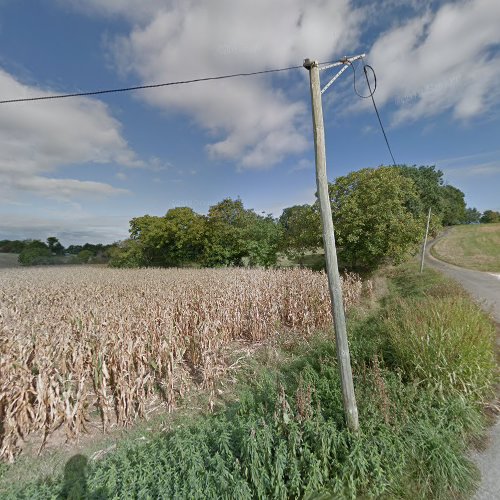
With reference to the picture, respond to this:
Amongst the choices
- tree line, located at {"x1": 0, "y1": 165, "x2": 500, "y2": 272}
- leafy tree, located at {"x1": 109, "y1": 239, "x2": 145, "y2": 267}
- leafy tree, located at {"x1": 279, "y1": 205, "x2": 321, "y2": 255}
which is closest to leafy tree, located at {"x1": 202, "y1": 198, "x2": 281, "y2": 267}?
tree line, located at {"x1": 0, "y1": 165, "x2": 500, "y2": 272}

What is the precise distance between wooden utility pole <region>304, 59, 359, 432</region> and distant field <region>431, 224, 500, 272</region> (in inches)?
819

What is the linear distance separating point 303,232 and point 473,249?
20125 mm

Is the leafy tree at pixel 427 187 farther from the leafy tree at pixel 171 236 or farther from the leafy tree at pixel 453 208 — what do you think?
the leafy tree at pixel 171 236

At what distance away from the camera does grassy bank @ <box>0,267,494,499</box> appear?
227 cm

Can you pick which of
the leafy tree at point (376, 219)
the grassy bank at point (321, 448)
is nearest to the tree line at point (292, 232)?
the leafy tree at point (376, 219)

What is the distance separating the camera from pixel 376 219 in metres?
14.9

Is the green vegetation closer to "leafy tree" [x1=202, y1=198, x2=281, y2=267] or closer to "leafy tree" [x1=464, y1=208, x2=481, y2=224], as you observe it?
"leafy tree" [x1=202, y1=198, x2=281, y2=267]

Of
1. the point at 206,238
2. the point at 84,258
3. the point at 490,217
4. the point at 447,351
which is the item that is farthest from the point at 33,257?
the point at 490,217

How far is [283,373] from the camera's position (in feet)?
15.7

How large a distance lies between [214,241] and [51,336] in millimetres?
18747

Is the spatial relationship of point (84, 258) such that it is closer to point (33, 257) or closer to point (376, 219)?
point (33, 257)

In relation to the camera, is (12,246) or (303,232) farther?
(12,246)

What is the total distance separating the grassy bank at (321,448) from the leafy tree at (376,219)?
1191 cm

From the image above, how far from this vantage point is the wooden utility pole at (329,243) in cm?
282
